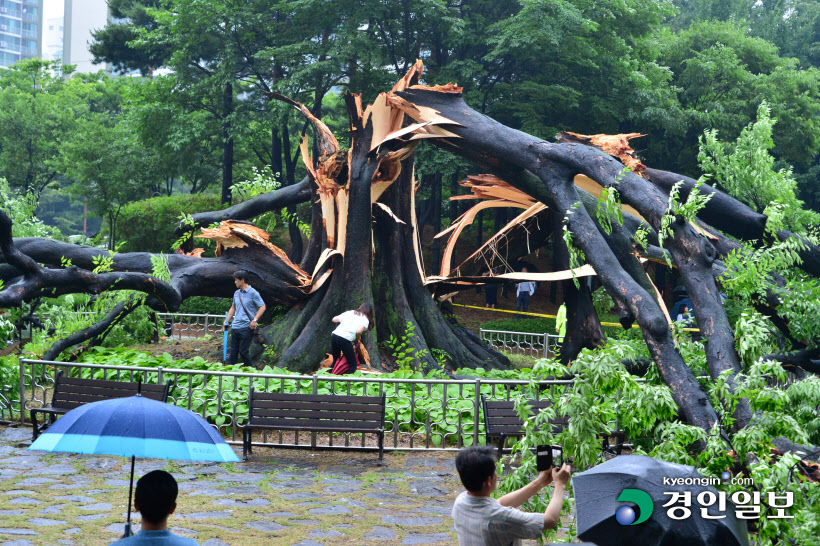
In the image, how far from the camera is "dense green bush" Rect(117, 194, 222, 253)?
2812 centimetres

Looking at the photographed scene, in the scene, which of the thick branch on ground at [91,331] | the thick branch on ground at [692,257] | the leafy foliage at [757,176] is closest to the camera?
the thick branch on ground at [692,257]

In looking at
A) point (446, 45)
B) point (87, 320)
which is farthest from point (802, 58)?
point (87, 320)

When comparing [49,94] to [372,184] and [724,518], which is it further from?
[724,518]

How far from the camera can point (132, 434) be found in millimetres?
3836

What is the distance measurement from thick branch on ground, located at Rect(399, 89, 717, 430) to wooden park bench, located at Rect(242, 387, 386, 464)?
9.34 feet

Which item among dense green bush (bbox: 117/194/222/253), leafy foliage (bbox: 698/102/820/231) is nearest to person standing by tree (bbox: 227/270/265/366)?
leafy foliage (bbox: 698/102/820/231)

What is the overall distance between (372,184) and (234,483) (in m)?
6.22

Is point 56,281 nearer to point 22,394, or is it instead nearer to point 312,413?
point 22,394

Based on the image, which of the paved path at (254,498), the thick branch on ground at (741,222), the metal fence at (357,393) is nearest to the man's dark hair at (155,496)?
the paved path at (254,498)

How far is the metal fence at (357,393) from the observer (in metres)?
8.59

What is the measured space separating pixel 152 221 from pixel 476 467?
26915 mm

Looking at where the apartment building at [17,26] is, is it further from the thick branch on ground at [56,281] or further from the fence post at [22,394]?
the fence post at [22,394]

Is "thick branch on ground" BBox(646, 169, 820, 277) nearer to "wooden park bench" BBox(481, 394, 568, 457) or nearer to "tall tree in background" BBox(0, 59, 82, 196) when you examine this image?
"wooden park bench" BBox(481, 394, 568, 457)

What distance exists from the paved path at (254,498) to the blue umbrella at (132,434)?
1869 millimetres
